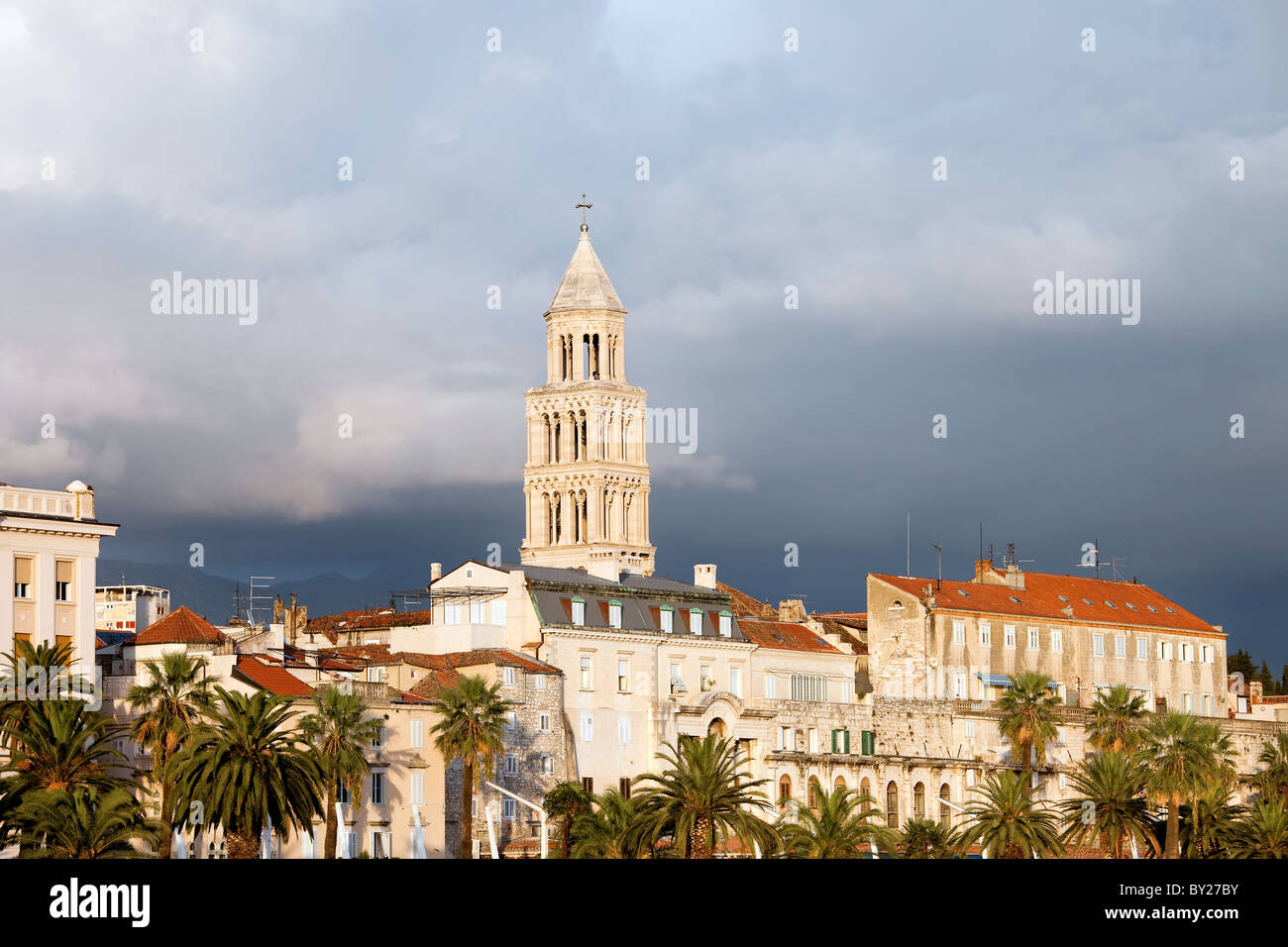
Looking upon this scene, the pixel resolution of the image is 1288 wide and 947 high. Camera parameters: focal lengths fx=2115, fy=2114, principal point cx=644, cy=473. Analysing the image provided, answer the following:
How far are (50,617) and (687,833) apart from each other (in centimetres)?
3370

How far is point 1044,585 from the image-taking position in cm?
15550

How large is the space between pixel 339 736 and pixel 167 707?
8825mm

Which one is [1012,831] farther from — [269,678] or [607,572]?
[607,572]

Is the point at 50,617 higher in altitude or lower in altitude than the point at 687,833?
higher

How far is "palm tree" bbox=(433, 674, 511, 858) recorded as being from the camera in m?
103

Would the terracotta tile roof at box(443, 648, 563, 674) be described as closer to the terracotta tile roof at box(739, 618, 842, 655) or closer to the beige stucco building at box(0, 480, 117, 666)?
the terracotta tile roof at box(739, 618, 842, 655)

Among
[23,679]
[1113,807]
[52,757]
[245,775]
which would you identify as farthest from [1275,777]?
[52,757]

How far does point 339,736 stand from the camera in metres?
97.9

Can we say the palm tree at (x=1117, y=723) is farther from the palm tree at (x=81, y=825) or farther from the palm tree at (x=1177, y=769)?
the palm tree at (x=81, y=825)

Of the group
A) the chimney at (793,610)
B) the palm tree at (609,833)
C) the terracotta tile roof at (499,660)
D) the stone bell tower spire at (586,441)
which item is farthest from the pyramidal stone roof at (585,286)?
the palm tree at (609,833)

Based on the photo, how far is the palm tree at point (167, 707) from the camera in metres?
92.1
